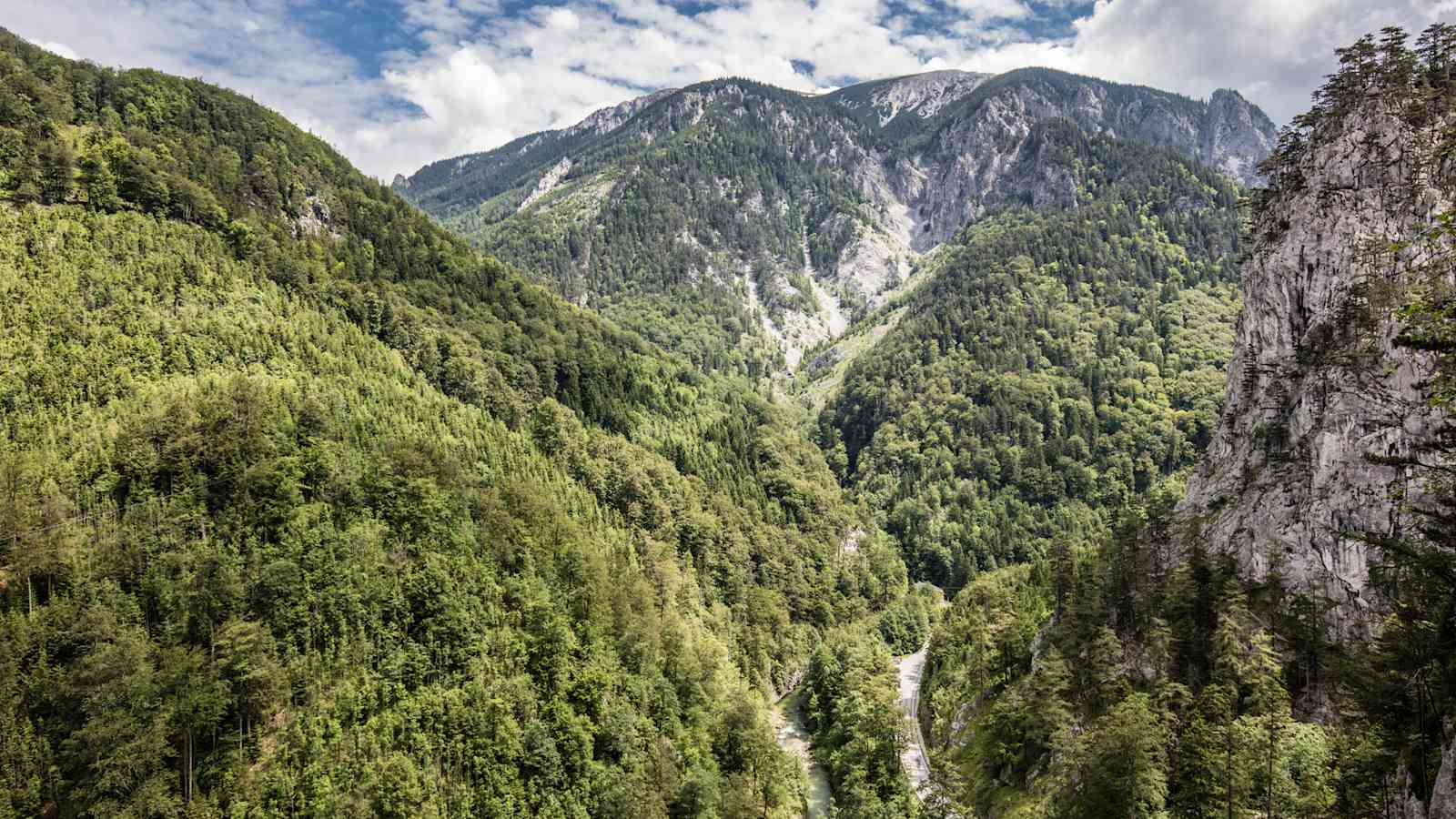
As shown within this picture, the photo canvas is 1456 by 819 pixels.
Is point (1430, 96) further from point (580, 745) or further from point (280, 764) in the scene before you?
point (280, 764)

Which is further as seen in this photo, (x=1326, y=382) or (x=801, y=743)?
(x=801, y=743)

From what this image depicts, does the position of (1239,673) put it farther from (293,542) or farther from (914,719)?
(293,542)

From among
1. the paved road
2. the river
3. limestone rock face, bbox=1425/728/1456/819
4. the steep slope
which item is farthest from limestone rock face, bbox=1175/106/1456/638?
the river

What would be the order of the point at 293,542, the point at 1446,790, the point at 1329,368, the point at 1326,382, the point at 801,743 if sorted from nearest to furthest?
the point at 1446,790 → the point at 1326,382 → the point at 1329,368 → the point at 293,542 → the point at 801,743

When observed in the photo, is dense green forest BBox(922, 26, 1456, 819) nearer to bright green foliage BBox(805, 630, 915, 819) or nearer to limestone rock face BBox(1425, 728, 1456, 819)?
limestone rock face BBox(1425, 728, 1456, 819)

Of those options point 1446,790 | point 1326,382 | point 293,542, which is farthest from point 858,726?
point 1446,790

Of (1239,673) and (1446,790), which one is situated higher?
(1239,673)

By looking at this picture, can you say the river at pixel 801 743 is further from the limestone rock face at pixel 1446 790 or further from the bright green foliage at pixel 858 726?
the limestone rock face at pixel 1446 790

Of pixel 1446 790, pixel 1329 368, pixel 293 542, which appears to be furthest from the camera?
pixel 293 542

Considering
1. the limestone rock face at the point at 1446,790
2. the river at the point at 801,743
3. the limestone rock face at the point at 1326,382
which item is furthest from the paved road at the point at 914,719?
the limestone rock face at the point at 1446,790
